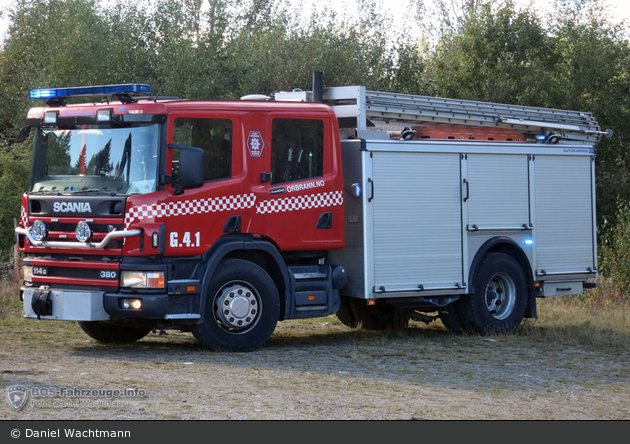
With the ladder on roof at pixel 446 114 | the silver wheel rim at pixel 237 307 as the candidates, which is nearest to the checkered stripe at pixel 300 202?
the silver wheel rim at pixel 237 307

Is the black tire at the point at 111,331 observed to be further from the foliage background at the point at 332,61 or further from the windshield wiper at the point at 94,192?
the foliage background at the point at 332,61

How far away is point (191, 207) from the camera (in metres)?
9.16

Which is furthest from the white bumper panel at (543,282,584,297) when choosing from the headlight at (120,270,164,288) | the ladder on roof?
the headlight at (120,270,164,288)

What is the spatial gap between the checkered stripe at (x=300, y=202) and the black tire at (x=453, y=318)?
259 cm

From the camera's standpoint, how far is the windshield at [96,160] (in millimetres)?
9047

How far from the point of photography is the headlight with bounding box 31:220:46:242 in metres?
9.47

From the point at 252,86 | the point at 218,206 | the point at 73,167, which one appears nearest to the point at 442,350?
the point at 218,206

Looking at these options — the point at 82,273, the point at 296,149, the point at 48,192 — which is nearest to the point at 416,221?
the point at 296,149

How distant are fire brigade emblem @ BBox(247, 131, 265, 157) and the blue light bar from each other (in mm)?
1204

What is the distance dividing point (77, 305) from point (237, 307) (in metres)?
1.70

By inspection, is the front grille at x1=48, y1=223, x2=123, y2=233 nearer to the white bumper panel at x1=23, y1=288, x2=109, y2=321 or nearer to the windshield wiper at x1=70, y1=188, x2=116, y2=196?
the windshield wiper at x1=70, y1=188, x2=116, y2=196

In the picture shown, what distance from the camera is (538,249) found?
1216 cm

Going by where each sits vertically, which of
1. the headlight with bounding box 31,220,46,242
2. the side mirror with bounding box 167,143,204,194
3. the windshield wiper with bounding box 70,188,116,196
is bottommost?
the headlight with bounding box 31,220,46,242
